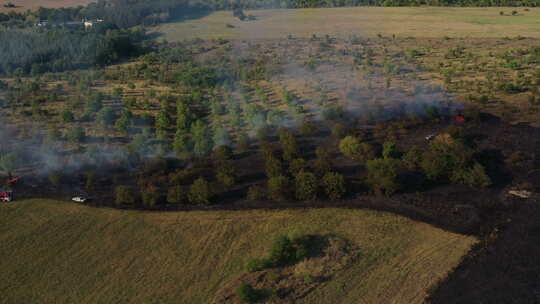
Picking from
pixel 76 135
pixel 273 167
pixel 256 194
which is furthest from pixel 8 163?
pixel 273 167

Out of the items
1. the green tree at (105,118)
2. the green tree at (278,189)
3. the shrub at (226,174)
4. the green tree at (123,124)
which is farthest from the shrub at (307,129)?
the green tree at (105,118)

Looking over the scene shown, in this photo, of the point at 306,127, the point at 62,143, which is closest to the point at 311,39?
the point at 306,127

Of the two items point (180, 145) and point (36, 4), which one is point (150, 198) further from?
point (36, 4)

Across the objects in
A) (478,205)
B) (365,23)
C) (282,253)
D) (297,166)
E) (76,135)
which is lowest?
(282,253)

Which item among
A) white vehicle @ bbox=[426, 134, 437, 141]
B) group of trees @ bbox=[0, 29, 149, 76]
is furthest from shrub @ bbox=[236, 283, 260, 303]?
group of trees @ bbox=[0, 29, 149, 76]

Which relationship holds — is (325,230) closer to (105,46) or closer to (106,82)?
(106,82)

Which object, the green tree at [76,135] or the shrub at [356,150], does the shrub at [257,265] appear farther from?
the green tree at [76,135]

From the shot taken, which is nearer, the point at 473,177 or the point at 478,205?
the point at 478,205
